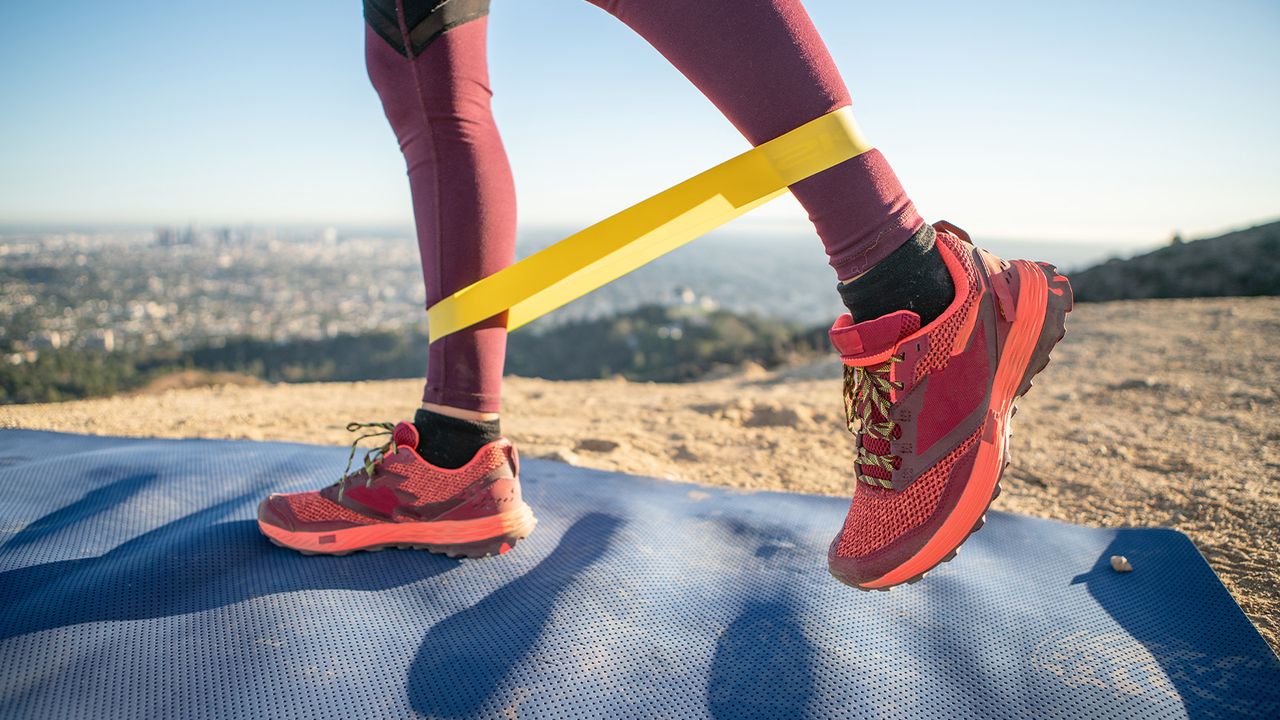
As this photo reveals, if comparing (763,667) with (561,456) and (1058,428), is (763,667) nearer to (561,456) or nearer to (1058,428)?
(561,456)

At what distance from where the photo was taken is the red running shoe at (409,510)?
125 cm

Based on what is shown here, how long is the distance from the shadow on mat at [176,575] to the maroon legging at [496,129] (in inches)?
13.9

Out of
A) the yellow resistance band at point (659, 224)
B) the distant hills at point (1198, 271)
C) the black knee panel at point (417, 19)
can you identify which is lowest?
the distant hills at point (1198, 271)

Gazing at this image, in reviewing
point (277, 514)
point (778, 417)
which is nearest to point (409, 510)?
point (277, 514)

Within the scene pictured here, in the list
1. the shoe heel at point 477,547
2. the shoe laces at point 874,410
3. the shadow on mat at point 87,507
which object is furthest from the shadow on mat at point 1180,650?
the shadow on mat at point 87,507

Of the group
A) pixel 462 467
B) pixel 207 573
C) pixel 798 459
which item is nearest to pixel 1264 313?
pixel 798 459

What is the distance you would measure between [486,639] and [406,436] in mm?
475

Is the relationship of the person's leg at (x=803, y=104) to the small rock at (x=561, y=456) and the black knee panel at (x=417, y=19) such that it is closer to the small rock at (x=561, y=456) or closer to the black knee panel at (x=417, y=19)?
the black knee panel at (x=417, y=19)

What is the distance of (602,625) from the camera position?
101 centimetres

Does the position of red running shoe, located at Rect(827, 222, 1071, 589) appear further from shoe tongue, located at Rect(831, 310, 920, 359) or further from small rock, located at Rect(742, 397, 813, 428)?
small rock, located at Rect(742, 397, 813, 428)

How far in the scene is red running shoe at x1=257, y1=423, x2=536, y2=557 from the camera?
1248 millimetres

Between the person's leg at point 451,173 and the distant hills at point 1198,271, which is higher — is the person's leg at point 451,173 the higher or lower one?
the higher one

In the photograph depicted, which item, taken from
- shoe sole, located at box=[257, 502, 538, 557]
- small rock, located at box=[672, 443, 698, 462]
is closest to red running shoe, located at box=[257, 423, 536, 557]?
shoe sole, located at box=[257, 502, 538, 557]

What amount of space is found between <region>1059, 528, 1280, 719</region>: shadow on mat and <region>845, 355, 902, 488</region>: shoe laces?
1.39 feet
